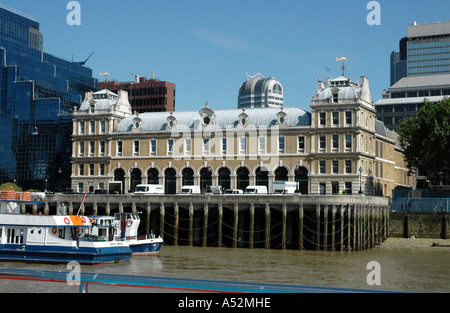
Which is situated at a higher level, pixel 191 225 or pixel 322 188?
pixel 322 188

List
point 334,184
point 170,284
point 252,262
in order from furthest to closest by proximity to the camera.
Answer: point 334,184 < point 252,262 < point 170,284

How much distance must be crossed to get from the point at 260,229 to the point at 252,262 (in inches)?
750

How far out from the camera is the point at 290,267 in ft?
174

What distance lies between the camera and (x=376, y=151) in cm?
10362

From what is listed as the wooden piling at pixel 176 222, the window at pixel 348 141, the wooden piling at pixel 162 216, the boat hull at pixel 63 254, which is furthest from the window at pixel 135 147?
the boat hull at pixel 63 254

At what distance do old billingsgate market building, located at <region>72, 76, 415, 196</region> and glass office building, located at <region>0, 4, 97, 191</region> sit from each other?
1373 inches

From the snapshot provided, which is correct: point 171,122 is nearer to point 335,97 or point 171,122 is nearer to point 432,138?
point 335,97

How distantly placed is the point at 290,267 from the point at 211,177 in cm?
A: 4766

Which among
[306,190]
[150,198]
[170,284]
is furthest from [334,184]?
[170,284]

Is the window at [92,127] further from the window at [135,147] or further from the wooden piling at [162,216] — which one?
the wooden piling at [162,216]

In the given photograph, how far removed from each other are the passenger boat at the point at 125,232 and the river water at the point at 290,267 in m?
1.10

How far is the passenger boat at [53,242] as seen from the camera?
2157 inches

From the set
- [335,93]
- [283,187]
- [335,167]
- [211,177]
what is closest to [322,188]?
[335,167]
